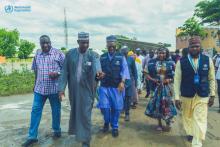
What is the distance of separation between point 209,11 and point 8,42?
75.0 m

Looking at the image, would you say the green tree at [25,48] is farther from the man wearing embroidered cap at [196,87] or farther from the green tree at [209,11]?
the man wearing embroidered cap at [196,87]

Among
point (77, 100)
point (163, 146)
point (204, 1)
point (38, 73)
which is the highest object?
point (204, 1)

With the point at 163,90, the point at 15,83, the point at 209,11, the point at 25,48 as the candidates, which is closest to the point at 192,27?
the point at 209,11

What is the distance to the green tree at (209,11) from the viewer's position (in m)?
34.7

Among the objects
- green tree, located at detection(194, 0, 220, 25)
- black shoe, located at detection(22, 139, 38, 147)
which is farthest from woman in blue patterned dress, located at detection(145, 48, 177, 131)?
green tree, located at detection(194, 0, 220, 25)

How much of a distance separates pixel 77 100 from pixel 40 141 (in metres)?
1.31

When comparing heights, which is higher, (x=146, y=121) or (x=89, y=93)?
(x=89, y=93)

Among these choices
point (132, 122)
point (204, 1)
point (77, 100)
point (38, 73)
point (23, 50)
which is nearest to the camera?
point (77, 100)

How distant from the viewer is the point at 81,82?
Answer: 624 centimetres

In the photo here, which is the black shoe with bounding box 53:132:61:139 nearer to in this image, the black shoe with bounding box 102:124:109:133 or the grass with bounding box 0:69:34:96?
the black shoe with bounding box 102:124:109:133

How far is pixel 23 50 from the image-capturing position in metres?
98.9

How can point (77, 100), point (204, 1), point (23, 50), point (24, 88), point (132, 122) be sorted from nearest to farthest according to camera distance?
point (77, 100), point (132, 122), point (24, 88), point (204, 1), point (23, 50)

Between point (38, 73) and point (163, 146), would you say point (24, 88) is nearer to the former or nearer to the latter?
point (38, 73)

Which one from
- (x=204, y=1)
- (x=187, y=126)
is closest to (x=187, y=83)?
(x=187, y=126)
